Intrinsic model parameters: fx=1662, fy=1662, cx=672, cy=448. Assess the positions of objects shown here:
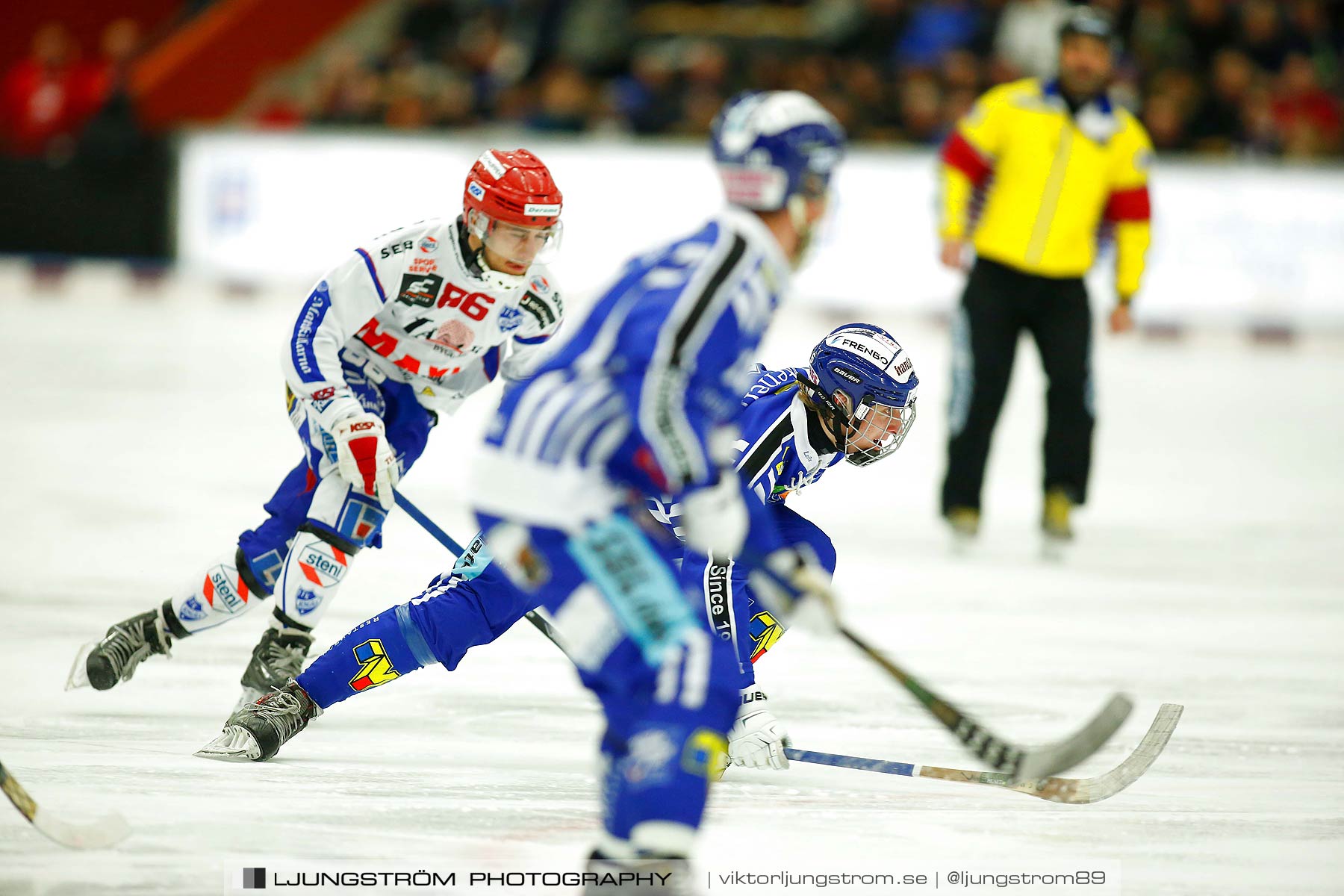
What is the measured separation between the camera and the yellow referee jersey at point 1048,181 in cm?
698

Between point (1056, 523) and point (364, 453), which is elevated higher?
point (364, 453)

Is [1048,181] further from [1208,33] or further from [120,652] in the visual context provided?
[1208,33]

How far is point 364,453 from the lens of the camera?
4.08 meters

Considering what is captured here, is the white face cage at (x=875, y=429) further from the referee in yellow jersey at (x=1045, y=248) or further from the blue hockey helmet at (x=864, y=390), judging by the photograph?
the referee in yellow jersey at (x=1045, y=248)

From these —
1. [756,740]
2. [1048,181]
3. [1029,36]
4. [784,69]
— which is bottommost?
[756,740]

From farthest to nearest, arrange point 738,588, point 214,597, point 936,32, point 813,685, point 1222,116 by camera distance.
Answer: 1. point 936,32
2. point 1222,116
3. point 813,685
4. point 214,597
5. point 738,588

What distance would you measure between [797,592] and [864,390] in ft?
3.84

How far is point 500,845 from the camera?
337 cm

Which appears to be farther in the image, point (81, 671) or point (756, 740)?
point (81, 671)

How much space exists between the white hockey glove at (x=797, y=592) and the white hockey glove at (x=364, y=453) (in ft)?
4.76

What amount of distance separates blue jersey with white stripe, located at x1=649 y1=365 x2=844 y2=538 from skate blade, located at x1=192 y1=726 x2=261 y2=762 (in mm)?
1088

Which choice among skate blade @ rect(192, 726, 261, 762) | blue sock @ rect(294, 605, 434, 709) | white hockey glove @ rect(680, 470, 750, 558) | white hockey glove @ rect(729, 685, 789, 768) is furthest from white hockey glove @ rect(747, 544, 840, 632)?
skate blade @ rect(192, 726, 261, 762)

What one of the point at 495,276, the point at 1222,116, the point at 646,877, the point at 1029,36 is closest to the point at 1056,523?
the point at 495,276

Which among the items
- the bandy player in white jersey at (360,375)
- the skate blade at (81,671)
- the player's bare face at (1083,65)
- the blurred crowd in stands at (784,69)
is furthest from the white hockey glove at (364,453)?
the blurred crowd in stands at (784,69)
